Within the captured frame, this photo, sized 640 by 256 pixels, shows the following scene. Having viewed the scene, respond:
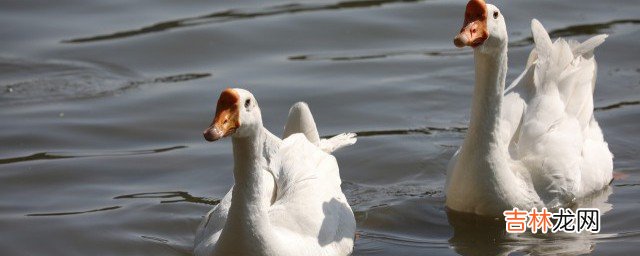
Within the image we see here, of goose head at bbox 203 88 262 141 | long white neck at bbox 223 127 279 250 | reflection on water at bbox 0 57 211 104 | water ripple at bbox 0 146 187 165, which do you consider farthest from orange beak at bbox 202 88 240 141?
reflection on water at bbox 0 57 211 104

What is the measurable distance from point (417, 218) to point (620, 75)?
12.2 ft

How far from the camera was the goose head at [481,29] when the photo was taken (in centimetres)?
738

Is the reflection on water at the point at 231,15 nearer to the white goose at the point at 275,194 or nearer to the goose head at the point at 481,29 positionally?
the white goose at the point at 275,194

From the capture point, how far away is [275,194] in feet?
25.0

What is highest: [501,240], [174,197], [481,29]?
[481,29]

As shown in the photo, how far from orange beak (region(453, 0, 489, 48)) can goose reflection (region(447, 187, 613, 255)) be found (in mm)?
1310

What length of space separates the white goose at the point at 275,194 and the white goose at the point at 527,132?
0.92m

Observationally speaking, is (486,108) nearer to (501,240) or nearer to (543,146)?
(543,146)

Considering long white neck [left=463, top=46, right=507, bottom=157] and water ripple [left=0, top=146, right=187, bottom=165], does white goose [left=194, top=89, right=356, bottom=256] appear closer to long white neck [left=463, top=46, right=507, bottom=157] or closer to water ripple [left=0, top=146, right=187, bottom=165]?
long white neck [left=463, top=46, right=507, bottom=157]

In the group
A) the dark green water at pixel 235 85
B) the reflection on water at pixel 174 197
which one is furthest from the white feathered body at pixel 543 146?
the reflection on water at pixel 174 197

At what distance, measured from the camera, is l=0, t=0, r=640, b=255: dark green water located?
321 inches

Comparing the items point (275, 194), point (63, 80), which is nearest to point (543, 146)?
point (275, 194)

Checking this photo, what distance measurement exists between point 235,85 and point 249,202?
450cm

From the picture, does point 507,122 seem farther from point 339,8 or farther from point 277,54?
point 339,8
